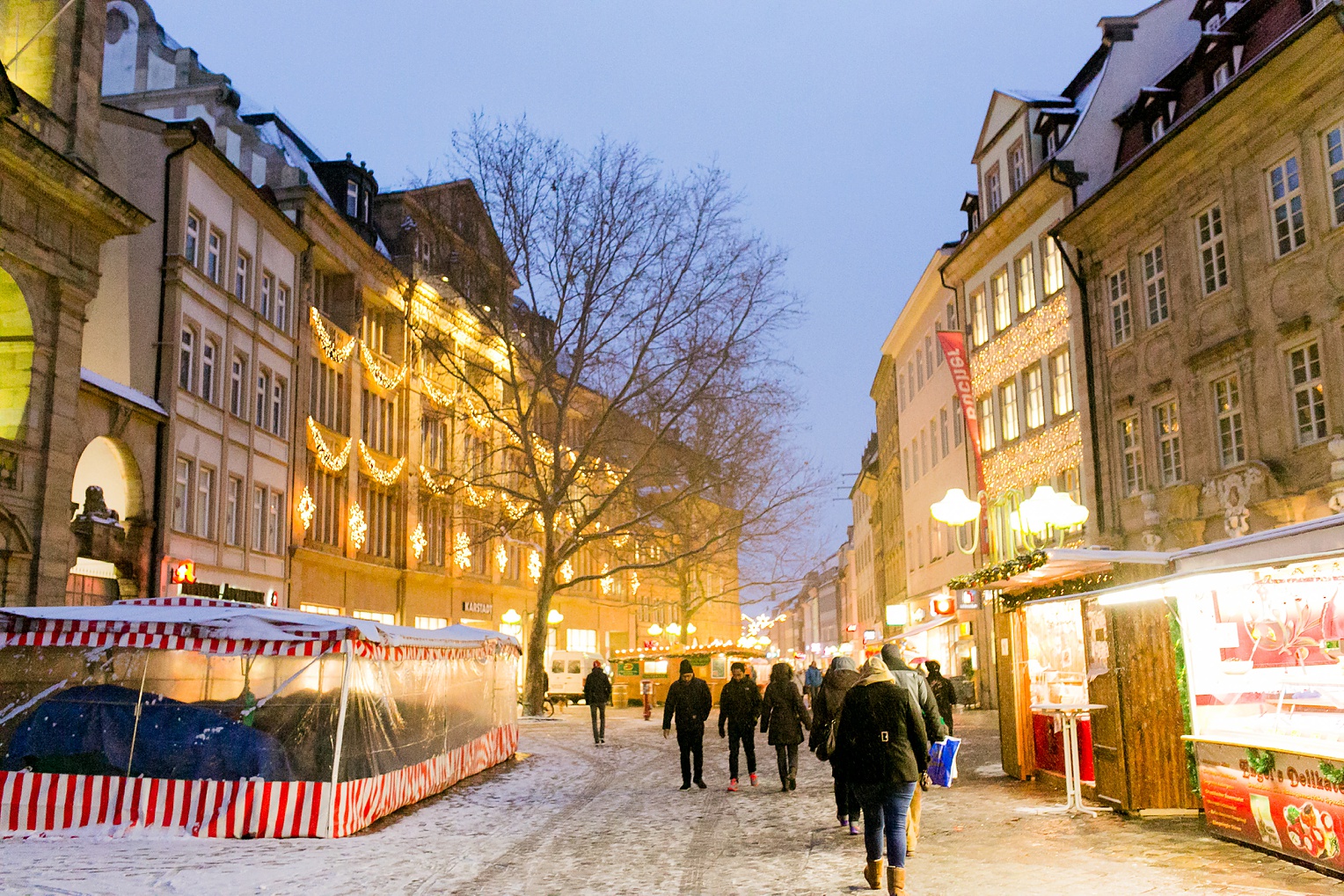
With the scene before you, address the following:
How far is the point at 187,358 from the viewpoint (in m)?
29.5

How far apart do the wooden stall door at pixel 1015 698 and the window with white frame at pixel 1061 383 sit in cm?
1285

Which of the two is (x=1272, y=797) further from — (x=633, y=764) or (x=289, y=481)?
(x=289, y=481)

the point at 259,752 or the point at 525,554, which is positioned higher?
the point at 525,554

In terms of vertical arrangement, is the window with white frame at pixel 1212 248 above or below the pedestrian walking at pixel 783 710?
above

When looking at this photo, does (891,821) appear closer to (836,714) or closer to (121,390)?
(836,714)

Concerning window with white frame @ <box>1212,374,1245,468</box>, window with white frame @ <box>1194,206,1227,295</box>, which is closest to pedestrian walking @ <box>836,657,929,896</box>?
window with white frame @ <box>1212,374,1245,468</box>

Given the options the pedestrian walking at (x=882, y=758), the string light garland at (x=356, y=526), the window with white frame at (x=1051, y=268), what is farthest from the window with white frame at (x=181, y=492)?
the pedestrian walking at (x=882, y=758)

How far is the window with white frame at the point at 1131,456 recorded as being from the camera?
2500cm

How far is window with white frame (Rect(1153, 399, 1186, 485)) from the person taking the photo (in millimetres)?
23297

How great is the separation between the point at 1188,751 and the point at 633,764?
11.4 metres

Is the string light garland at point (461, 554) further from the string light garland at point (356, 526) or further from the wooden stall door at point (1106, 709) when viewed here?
the wooden stall door at point (1106, 709)

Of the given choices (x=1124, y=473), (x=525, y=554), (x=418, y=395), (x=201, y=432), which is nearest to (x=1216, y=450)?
(x=1124, y=473)

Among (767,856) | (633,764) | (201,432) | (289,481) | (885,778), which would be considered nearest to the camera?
(885,778)

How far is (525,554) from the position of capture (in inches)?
2245
